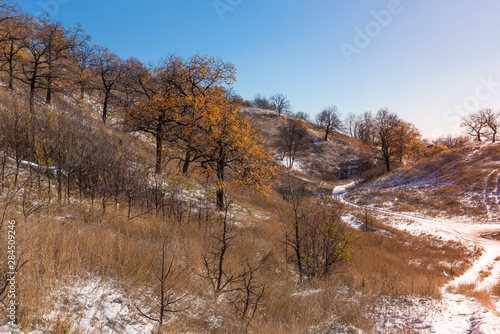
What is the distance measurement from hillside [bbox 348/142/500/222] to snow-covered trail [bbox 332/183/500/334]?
2550mm

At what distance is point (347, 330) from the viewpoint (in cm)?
445

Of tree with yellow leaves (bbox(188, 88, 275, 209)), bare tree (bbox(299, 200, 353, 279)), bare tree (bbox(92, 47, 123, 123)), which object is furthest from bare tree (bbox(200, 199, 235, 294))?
bare tree (bbox(92, 47, 123, 123))

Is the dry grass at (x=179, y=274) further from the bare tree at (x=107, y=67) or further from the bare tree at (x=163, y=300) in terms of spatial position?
the bare tree at (x=107, y=67)

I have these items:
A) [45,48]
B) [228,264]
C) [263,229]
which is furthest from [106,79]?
[228,264]

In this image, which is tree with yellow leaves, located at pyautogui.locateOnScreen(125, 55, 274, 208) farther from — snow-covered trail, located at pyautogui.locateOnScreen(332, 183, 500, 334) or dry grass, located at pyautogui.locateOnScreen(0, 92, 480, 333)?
snow-covered trail, located at pyautogui.locateOnScreen(332, 183, 500, 334)

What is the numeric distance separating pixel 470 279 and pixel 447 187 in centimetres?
2051

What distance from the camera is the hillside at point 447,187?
22.4 metres

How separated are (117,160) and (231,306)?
7.82 m

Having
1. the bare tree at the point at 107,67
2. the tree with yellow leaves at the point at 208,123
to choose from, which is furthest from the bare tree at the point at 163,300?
the bare tree at the point at 107,67

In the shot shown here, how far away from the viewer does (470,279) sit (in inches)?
422

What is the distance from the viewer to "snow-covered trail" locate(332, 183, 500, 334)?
5.32m

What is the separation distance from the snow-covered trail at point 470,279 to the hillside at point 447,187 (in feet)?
8.37

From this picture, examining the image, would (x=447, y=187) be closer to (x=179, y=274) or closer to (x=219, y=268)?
(x=219, y=268)

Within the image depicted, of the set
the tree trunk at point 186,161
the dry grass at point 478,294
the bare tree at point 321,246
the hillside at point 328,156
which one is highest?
the hillside at point 328,156
